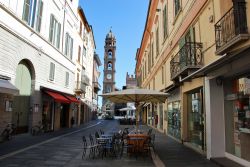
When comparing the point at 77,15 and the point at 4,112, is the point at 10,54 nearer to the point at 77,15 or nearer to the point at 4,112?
the point at 4,112

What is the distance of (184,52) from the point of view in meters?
11.5

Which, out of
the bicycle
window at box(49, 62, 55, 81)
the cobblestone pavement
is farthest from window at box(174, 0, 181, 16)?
the bicycle

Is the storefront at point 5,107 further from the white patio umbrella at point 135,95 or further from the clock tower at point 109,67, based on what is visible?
the clock tower at point 109,67

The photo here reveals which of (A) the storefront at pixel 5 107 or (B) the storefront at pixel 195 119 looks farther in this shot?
(A) the storefront at pixel 5 107

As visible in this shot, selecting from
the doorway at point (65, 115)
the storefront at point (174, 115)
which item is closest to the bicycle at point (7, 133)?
the storefront at point (174, 115)

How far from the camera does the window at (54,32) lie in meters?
20.1

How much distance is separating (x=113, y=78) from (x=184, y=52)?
7693cm

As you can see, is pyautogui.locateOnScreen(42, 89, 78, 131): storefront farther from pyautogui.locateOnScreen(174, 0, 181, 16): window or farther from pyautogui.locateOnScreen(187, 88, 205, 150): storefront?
pyautogui.locateOnScreen(174, 0, 181, 16): window

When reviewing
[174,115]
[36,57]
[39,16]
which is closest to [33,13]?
[39,16]

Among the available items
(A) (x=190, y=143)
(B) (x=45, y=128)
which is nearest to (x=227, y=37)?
(A) (x=190, y=143)

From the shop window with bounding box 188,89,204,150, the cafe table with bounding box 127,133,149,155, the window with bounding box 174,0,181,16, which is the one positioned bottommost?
the cafe table with bounding box 127,133,149,155

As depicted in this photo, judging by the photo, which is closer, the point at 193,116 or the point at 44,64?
the point at 193,116

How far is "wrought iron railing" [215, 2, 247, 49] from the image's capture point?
6.55 m

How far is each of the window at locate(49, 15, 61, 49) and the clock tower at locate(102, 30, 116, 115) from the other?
6246 centimetres
